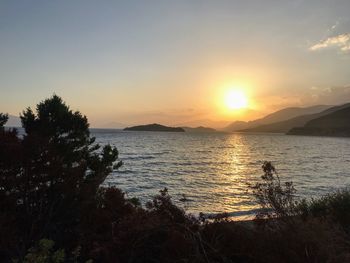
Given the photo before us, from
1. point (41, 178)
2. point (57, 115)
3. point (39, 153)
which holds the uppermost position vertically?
point (57, 115)

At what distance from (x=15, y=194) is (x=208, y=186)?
26.8 meters

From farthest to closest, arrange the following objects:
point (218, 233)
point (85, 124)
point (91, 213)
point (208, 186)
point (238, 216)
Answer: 1. point (208, 186)
2. point (238, 216)
3. point (85, 124)
4. point (91, 213)
5. point (218, 233)

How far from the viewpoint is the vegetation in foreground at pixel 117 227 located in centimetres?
661

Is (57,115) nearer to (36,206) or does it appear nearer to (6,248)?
(36,206)

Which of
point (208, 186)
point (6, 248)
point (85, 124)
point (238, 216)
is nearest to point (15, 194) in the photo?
point (6, 248)

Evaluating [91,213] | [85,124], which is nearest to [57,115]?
[85,124]

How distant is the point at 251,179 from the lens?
41125 mm

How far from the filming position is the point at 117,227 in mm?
7406

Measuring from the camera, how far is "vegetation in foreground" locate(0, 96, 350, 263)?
6.61 metres

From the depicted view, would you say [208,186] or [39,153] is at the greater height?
[39,153]

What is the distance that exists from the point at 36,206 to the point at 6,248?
1556mm

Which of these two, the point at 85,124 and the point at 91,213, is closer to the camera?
the point at 91,213

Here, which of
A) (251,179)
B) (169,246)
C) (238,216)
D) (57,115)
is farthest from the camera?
(251,179)

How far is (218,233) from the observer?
25.5 ft
